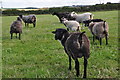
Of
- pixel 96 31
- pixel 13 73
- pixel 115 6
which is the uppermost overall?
pixel 115 6

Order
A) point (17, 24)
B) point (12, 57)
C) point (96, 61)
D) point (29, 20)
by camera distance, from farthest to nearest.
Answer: point (29, 20) < point (17, 24) < point (12, 57) < point (96, 61)

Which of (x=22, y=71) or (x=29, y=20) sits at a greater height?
(x=29, y=20)

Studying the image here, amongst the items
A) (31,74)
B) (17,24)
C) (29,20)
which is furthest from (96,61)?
(29,20)

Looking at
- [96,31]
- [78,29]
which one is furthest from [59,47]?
[78,29]

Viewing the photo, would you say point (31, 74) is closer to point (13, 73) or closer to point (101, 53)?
point (13, 73)

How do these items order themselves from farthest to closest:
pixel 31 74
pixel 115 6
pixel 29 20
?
1. pixel 115 6
2. pixel 29 20
3. pixel 31 74

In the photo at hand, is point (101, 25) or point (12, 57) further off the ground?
point (101, 25)

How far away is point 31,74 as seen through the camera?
6680mm

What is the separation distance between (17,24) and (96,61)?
321 inches

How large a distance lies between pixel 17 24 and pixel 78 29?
5304mm

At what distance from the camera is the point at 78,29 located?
17.2m

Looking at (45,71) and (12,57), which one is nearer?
(45,71)

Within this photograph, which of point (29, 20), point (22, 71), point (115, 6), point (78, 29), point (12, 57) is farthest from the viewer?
point (115, 6)

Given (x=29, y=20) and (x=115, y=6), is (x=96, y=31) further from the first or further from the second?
(x=115, y=6)
